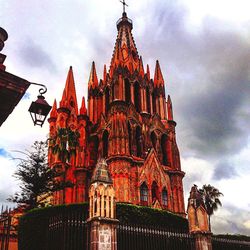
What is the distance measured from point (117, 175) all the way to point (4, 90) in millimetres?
25550

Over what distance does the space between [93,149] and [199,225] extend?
22049 millimetres

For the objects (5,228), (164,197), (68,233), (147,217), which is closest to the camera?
(5,228)

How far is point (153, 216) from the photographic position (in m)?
16.3

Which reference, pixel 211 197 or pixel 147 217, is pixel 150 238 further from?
pixel 211 197

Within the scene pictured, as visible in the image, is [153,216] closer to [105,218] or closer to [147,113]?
[105,218]

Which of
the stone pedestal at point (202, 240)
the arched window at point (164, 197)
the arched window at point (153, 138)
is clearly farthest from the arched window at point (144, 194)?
the stone pedestal at point (202, 240)

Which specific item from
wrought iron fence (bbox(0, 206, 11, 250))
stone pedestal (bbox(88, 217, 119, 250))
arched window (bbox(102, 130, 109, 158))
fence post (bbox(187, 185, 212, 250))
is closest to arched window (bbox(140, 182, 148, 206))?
arched window (bbox(102, 130, 109, 158))

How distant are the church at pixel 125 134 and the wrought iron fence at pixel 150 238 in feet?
46.3

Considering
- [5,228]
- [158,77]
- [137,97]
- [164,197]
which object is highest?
[158,77]

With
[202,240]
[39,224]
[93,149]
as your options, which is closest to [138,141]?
[93,149]

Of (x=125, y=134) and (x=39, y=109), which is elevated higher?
(x=125, y=134)

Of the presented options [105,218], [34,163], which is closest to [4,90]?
[105,218]

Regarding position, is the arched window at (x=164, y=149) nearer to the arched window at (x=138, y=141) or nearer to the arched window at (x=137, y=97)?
the arched window at (x=138, y=141)

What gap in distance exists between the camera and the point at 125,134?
32.7 meters
